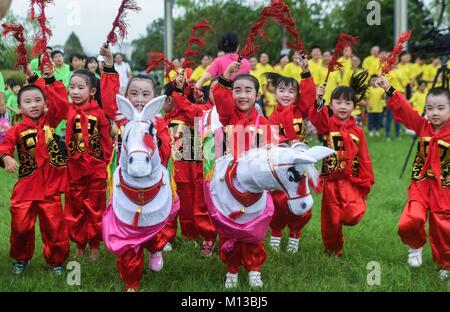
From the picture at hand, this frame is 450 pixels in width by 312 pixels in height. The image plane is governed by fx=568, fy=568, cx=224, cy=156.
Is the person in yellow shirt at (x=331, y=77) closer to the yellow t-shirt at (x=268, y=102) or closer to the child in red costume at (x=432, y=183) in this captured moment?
the yellow t-shirt at (x=268, y=102)

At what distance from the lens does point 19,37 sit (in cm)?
441

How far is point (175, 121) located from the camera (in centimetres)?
561

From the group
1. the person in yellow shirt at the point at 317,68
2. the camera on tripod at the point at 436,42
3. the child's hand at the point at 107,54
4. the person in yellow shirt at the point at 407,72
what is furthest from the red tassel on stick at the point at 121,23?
the person in yellow shirt at the point at 407,72

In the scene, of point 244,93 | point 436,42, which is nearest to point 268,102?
point 436,42

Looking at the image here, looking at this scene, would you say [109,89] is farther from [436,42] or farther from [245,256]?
[436,42]

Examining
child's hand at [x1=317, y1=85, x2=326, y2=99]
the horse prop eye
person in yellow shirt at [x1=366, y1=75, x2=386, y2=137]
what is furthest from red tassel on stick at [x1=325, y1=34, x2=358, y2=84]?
person in yellow shirt at [x1=366, y1=75, x2=386, y2=137]

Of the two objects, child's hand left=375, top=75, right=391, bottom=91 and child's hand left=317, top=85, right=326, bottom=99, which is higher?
child's hand left=375, top=75, right=391, bottom=91

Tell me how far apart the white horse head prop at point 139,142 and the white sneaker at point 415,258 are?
2.52 meters

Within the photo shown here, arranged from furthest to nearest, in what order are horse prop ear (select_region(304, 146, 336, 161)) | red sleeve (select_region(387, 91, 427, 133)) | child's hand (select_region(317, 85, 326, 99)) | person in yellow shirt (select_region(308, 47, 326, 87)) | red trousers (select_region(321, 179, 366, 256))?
person in yellow shirt (select_region(308, 47, 326, 87)), red trousers (select_region(321, 179, 366, 256)), child's hand (select_region(317, 85, 326, 99)), red sleeve (select_region(387, 91, 427, 133)), horse prop ear (select_region(304, 146, 336, 161))

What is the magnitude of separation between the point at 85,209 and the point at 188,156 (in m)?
1.16

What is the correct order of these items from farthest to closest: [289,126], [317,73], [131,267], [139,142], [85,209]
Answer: [317,73] → [289,126] → [85,209] → [131,267] → [139,142]

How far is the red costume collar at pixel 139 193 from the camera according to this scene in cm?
382

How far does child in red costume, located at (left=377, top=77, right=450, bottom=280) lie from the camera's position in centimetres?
463

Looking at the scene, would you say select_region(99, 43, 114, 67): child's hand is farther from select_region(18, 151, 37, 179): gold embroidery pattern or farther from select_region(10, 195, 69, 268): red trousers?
select_region(10, 195, 69, 268): red trousers
